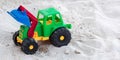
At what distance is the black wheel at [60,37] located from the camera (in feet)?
9.48

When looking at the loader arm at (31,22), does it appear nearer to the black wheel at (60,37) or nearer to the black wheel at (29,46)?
the black wheel at (29,46)

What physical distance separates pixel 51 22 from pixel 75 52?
36 cm

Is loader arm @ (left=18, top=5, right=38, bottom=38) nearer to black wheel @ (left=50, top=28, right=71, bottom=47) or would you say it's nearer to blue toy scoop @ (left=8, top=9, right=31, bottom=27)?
blue toy scoop @ (left=8, top=9, right=31, bottom=27)

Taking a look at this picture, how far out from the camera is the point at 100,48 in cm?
296

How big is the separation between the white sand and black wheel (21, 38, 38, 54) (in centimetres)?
5

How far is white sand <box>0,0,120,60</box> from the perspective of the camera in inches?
113

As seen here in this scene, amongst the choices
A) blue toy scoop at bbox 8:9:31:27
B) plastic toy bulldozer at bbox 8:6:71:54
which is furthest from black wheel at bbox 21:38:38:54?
blue toy scoop at bbox 8:9:31:27

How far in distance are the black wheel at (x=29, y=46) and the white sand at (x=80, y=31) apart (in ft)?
0.15

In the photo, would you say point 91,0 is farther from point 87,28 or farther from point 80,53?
point 80,53

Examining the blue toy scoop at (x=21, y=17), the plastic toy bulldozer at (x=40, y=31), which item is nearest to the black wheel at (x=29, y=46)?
the plastic toy bulldozer at (x=40, y=31)

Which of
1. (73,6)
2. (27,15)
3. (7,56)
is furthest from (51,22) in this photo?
(73,6)

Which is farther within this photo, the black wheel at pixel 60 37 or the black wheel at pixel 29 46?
the black wheel at pixel 60 37

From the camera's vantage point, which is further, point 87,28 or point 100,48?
Result: point 87,28

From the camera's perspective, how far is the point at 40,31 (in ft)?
9.55
